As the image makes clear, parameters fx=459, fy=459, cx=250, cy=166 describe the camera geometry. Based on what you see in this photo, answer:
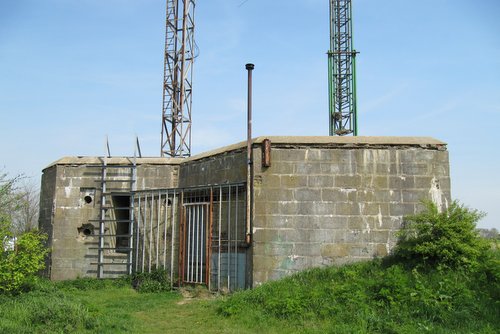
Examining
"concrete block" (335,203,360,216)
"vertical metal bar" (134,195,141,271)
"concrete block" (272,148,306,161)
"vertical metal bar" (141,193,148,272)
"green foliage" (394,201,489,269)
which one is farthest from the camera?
"vertical metal bar" (134,195,141,271)

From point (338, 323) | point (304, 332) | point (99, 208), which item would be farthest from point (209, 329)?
point (99, 208)

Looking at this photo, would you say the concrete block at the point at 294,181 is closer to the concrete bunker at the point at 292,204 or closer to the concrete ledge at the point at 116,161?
the concrete bunker at the point at 292,204

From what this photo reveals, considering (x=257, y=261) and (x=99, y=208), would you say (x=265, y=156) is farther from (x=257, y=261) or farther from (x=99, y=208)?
(x=99, y=208)

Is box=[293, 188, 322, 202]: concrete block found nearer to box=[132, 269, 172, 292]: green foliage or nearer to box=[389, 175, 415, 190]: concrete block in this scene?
box=[389, 175, 415, 190]: concrete block

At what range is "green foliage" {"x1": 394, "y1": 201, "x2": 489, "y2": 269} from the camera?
26.2 feet

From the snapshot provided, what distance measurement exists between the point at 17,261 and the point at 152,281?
2.86 metres

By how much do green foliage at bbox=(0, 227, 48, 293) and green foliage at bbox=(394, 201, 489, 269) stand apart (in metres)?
7.11

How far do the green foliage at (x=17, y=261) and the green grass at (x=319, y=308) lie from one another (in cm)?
35

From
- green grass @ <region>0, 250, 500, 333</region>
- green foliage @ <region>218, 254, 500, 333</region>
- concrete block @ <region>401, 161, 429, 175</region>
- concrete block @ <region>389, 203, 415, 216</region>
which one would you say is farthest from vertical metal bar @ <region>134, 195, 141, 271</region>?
concrete block @ <region>401, 161, 429, 175</region>

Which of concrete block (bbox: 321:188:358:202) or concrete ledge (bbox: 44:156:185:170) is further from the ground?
concrete ledge (bbox: 44:156:185:170)

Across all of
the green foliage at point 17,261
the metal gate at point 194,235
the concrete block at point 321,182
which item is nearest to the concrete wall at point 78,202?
the metal gate at point 194,235

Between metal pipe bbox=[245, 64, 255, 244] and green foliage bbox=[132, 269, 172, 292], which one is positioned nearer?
metal pipe bbox=[245, 64, 255, 244]

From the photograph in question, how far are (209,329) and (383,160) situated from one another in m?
4.87

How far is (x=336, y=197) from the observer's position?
363 inches
